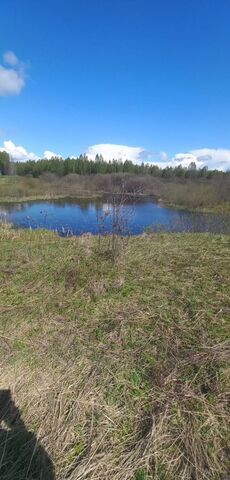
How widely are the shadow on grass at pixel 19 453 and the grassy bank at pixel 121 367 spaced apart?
11 millimetres

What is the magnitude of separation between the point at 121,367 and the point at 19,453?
978mm

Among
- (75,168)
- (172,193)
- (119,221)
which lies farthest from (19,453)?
(75,168)

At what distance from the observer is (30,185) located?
5528 centimetres

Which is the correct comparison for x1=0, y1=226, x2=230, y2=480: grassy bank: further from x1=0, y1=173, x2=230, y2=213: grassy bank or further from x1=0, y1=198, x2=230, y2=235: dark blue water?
x1=0, y1=173, x2=230, y2=213: grassy bank

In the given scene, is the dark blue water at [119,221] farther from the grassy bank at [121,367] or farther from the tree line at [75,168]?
the tree line at [75,168]

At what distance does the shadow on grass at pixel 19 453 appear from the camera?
201cm

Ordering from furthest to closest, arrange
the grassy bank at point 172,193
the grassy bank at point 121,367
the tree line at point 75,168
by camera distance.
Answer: the tree line at point 75,168
the grassy bank at point 172,193
the grassy bank at point 121,367

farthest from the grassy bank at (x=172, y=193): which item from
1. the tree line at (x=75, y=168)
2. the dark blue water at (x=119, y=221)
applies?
the tree line at (x=75, y=168)

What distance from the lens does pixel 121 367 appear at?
2625 millimetres

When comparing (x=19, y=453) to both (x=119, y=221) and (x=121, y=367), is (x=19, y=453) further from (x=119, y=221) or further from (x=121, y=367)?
(x=119, y=221)

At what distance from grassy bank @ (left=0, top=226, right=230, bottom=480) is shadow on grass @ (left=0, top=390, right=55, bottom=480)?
1 centimetres

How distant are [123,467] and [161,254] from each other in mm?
3521

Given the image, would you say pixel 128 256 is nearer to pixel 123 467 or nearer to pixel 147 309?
pixel 147 309

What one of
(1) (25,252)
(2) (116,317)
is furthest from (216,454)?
(1) (25,252)
